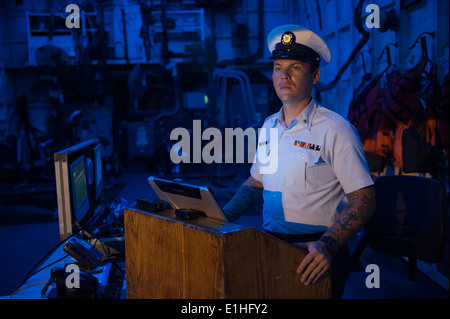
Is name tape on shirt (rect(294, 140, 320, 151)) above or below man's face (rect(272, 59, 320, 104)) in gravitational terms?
below

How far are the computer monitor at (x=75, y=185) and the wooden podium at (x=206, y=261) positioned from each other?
0.72 m

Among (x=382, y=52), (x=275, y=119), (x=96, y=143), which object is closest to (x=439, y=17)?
(x=382, y=52)

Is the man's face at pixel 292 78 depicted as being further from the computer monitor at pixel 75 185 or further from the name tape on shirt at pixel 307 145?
the computer monitor at pixel 75 185

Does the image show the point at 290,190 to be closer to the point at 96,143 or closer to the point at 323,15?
→ the point at 96,143

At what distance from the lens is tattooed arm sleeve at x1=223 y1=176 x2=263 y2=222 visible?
72.9 inches

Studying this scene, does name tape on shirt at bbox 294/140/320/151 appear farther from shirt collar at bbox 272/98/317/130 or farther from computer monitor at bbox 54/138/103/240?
computer monitor at bbox 54/138/103/240

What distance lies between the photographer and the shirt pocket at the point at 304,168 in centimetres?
164

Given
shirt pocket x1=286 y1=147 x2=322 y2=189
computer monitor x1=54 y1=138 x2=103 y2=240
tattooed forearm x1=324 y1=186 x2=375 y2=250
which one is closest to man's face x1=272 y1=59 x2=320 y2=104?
shirt pocket x1=286 y1=147 x2=322 y2=189

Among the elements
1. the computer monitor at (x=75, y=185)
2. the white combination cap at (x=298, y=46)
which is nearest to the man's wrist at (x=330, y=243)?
the white combination cap at (x=298, y=46)

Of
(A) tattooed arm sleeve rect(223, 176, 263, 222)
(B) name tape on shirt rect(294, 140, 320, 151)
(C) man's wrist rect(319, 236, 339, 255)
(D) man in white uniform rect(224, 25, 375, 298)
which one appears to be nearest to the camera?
(C) man's wrist rect(319, 236, 339, 255)

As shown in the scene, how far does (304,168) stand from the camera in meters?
1.66

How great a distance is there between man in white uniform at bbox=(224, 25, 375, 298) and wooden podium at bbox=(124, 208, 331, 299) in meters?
0.42

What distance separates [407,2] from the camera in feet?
12.7

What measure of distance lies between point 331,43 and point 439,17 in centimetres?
340
